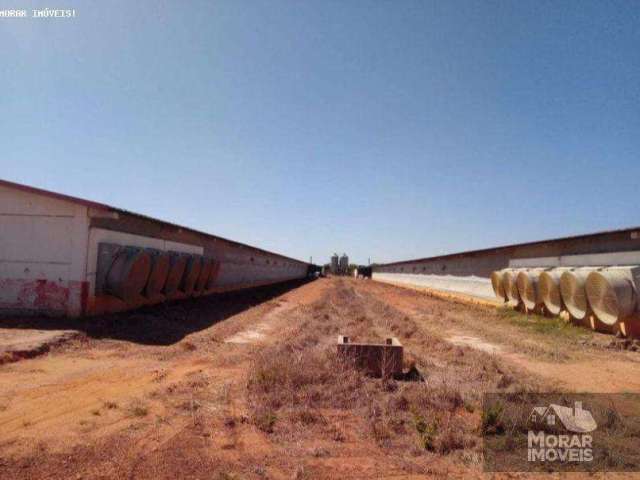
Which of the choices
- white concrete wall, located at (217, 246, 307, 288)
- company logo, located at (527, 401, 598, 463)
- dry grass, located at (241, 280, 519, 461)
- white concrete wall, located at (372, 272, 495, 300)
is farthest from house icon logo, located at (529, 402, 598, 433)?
white concrete wall, located at (217, 246, 307, 288)

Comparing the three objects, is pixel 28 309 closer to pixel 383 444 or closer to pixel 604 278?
pixel 383 444

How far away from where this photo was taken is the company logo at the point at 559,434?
4.41 meters

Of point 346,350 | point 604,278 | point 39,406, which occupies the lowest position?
point 39,406

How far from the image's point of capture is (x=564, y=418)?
205 inches

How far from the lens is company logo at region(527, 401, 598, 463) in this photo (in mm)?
4410

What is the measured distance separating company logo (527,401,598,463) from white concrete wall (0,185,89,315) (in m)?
11.5

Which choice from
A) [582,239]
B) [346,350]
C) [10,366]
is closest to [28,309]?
[10,366]

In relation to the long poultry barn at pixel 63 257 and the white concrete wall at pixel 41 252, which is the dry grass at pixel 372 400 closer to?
the long poultry barn at pixel 63 257

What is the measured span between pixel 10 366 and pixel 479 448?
23.8 feet

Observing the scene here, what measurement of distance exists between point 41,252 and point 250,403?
10042 mm

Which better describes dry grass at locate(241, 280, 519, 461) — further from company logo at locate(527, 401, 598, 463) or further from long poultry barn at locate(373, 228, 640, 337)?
long poultry barn at locate(373, 228, 640, 337)

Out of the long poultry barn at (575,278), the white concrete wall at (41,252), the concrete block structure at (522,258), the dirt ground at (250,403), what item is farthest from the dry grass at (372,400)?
the concrete block structure at (522,258)

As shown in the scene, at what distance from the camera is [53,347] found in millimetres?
9125

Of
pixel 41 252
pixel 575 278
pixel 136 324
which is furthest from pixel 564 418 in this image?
pixel 41 252
